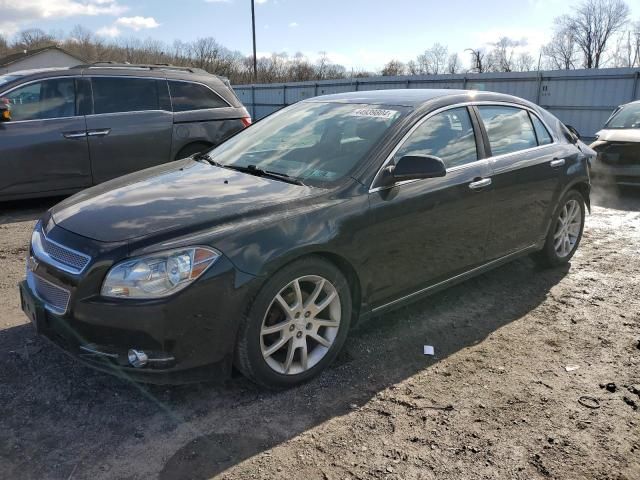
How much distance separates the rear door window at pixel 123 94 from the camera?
715 cm

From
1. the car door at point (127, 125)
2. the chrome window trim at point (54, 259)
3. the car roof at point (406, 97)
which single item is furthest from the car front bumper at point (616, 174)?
the chrome window trim at point (54, 259)

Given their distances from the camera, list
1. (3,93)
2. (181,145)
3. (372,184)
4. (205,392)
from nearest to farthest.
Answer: (205,392), (372,184), (3,93), (181,145)

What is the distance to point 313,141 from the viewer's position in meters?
3.84

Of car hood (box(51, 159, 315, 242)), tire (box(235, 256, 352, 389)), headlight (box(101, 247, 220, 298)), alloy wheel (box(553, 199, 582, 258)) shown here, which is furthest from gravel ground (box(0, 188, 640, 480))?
alloy wheel (box(553, 199, 582, 258))

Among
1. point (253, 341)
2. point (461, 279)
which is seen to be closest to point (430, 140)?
point (461, 279)

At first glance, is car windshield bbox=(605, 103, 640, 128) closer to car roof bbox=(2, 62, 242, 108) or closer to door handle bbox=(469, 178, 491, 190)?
car roof bbox=(2, 62, 242, 108)

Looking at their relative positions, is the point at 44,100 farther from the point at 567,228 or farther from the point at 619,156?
the point at 619,156

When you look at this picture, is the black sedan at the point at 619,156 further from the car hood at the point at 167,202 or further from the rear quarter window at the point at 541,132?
the car hood at the point at 167,202

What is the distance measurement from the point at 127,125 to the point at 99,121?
0.36 m

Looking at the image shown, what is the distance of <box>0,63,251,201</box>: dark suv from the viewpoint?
6.62 meters

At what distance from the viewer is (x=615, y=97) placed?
1545 cm

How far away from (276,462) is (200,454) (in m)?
0.36

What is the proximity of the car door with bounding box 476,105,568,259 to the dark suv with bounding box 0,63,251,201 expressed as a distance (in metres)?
3.02

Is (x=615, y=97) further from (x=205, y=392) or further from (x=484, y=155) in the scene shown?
(x=205, y=392)
